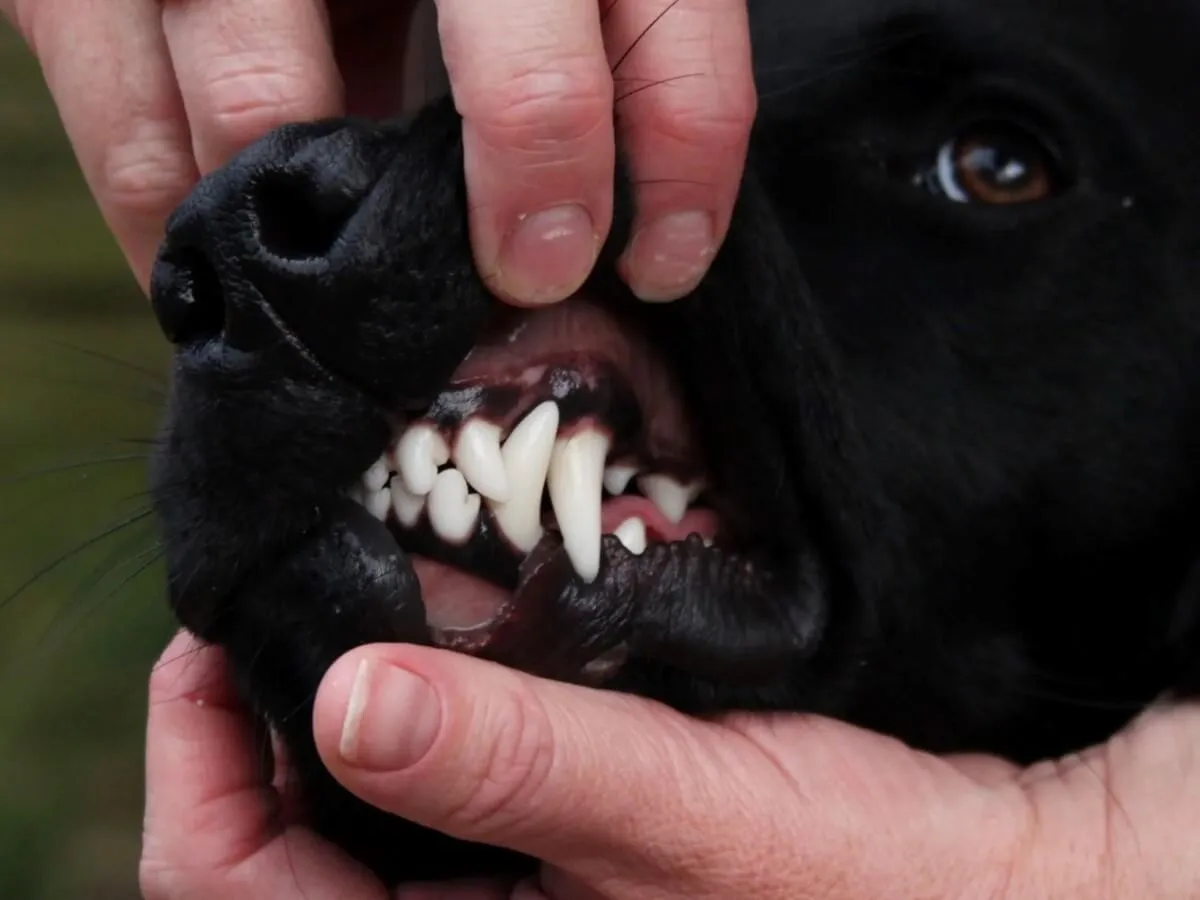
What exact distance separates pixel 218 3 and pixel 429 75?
0.33 meters

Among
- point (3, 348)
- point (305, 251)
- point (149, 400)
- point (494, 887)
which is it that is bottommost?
point (3, 348)

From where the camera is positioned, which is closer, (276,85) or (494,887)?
(276,85)

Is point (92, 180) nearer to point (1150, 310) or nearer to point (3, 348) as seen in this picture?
point (1150, 310)

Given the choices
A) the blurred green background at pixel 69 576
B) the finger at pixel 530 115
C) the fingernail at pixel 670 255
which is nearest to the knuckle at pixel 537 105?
the finger at pixel 530 115

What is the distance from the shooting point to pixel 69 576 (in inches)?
131

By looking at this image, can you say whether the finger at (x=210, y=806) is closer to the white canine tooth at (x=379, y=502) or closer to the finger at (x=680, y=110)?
the white canine tooth at (x=379, y=502)

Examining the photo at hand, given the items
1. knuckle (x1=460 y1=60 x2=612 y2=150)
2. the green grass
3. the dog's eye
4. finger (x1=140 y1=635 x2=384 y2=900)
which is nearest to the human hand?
knuckle (x1=460 y1=60 x2=612 y2=150)

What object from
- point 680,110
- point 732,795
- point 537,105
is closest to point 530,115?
point 537,105

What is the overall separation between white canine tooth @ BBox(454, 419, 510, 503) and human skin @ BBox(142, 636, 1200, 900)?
14 cm

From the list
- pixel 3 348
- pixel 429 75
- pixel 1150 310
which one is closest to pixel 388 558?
pixel 429 75

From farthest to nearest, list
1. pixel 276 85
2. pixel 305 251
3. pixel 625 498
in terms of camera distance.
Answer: pixel 625 498 → pixel 276 85 → pixel 305 251

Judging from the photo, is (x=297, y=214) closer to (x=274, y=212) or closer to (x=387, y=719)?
(x=274, y=212)

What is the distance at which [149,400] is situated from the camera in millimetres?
1383

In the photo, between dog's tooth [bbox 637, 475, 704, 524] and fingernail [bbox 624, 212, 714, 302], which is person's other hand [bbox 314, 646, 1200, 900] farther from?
fingernail [bbox 624, 212, 714, 302]
